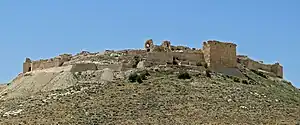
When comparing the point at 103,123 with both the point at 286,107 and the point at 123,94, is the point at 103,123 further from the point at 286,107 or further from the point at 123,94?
the point at 286,107

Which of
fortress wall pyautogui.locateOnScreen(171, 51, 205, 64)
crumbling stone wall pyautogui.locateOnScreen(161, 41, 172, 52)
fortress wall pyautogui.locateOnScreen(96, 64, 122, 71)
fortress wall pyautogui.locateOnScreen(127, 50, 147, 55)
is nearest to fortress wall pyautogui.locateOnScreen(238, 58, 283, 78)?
fortress wall pyautogui.locateOnScreen(171, 51, 205, 64)

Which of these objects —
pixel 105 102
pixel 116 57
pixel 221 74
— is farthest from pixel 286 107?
pixel 116 57

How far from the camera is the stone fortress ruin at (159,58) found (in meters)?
47.6

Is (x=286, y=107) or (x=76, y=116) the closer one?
(x=76, y=116)

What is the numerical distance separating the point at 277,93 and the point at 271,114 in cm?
721

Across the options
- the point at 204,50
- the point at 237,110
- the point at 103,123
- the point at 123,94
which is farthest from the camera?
the point at 204,50

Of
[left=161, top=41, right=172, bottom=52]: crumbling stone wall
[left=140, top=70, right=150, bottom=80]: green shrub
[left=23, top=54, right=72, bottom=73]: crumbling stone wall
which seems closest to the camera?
[left=140, top=70, right=150, bottom=80]: green shrub

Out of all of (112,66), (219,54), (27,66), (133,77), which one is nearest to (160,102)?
(133,77)

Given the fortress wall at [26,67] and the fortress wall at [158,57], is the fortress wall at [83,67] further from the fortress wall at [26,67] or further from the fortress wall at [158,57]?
the fortress wall at [26,67]

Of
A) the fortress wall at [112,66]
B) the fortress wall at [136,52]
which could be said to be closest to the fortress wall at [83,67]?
the fortress wall at [112,66]

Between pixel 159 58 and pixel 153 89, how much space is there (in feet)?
22.7

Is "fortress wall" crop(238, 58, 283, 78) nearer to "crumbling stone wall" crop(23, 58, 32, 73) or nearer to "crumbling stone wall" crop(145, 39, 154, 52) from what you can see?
"crumbling stone wall" crop(145, 39, 154, 52)

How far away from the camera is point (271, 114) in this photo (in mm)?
38344

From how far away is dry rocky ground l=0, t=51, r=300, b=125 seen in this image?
37.0 metres
